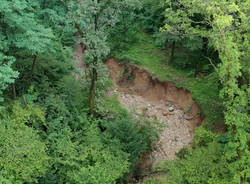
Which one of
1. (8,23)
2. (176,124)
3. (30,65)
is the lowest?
(176,124)

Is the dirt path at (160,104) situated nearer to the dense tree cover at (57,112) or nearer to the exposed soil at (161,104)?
the exposed soil at (161,104)

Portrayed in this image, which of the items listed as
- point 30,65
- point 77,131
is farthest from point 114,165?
point 30,65

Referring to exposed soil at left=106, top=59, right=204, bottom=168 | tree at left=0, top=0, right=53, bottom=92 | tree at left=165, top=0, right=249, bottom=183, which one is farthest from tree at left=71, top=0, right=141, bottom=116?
tree at left=165, top=0, right=249, bottom=183

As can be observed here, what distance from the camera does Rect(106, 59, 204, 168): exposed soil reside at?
1143cm

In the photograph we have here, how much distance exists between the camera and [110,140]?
30.8ft

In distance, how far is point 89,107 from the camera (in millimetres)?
11047

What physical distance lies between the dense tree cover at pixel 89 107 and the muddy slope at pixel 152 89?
2021mm

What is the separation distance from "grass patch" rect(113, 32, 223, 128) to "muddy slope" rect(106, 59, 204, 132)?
0.31 m

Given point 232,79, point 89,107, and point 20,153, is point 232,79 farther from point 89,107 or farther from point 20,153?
point 20,153

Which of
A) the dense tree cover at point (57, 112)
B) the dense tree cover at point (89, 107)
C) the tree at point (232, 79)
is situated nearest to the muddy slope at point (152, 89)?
the dense tree cover at point (89, 107)

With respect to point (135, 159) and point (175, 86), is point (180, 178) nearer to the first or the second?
point (135, 159)

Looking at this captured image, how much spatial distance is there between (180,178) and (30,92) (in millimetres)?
6367

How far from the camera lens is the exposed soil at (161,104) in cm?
1143

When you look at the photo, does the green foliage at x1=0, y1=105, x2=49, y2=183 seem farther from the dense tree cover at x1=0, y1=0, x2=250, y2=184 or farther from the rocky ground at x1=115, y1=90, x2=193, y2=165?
the rocky ground at x1=115, y1=90, x2=193, y2=165
